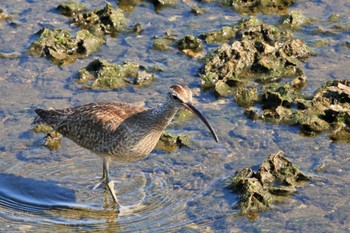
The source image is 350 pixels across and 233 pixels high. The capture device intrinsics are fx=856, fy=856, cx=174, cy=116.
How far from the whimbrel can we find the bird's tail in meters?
0.11

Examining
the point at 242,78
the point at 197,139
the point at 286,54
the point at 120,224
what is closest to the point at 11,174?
the point at 120,224

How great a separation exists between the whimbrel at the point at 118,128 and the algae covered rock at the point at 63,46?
2.99 m

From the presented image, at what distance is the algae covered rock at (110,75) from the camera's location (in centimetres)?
1275

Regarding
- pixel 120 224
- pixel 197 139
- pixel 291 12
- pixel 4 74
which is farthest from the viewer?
pixel 291 12

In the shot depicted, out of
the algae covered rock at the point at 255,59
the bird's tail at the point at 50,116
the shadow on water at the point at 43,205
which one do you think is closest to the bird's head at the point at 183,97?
the shadow on water at the point at 43,205

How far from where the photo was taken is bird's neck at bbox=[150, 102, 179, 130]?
10.0 metres

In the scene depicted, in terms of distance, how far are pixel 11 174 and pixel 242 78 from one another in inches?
164

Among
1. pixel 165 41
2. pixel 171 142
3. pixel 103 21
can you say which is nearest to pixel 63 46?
pixel 103 21

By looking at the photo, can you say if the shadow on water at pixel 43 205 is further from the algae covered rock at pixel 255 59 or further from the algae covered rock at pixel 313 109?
the algae covered rock at pixel 255 59

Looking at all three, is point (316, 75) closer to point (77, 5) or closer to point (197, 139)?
point (197, 139)

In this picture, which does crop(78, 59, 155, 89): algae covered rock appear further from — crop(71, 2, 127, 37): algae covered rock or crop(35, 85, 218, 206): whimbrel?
crop(35, 85, 218, 206): whimbrel

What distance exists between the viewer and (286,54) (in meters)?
13.6

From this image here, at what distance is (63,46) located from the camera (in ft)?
45.0

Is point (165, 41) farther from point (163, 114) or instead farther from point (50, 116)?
point (163, 114)
